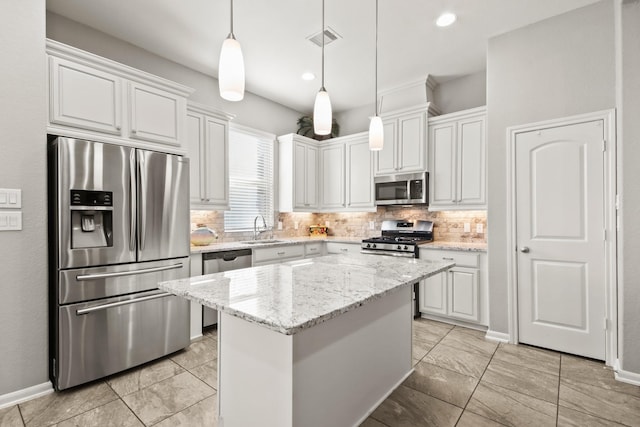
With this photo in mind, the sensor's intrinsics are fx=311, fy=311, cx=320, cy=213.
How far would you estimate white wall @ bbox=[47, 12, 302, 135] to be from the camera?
2.86 m

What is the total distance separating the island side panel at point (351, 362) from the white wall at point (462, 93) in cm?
291

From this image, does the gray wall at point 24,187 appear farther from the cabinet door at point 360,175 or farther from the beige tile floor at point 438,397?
the cabinet door at point 360,175

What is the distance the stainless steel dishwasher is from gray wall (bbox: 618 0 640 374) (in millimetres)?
3445

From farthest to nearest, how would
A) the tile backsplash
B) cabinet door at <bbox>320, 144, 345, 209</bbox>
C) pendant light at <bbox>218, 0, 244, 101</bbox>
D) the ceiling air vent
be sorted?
cabinet door at <bbox>320, 144, 345, 209</bbox>
the tile backsplash
the ceiling air vent
pendant light at <bbox>218, 0, 244, 101</bbox>

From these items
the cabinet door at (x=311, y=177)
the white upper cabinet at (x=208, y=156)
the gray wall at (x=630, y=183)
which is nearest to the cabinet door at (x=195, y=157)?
the white upper cabinet at (x=208, y=156)

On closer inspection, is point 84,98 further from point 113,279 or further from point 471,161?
point 471,161

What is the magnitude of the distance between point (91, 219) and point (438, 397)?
9.40ft

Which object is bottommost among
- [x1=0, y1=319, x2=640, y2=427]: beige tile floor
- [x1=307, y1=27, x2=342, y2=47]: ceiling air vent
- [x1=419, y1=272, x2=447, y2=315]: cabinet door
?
[x1=0, y1=319, x2=640, y2=427]: beige tile floor

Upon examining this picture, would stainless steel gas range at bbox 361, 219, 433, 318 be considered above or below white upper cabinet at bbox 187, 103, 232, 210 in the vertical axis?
below

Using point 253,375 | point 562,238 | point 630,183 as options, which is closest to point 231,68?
point 253,375

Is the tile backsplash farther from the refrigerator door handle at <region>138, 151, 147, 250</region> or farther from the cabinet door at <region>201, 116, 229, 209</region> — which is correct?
the refrigerator door handle at <region>138, 151, 147, 250</region>

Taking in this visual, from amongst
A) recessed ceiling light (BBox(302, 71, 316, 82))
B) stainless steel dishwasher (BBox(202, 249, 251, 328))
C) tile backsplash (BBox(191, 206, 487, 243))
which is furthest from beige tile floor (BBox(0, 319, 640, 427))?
recessed ceiling light (BBox(302, 71, 316, 82))

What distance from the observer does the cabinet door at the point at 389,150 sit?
4.22m

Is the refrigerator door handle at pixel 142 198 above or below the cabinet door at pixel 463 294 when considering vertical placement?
above
